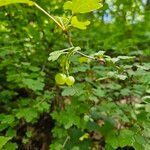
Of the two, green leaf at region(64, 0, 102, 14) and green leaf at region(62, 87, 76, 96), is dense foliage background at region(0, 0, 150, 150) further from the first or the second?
green leaf at region(64, 0, 102, 14)

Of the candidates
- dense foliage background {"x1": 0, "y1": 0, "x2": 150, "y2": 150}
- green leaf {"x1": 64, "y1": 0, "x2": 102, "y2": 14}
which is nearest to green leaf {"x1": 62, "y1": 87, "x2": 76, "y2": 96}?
dense foliage background {"x1": 0, "y1": 0, "x2": 150, "y2": 150}

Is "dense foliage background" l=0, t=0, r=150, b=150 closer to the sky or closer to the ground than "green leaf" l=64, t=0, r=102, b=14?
closer to the ground

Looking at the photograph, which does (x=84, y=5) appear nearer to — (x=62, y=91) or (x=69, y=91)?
(x=69, y=91)

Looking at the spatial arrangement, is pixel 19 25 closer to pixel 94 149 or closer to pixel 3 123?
pixel 3 123

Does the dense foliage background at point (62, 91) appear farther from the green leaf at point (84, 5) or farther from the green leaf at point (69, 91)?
the green leaf at point (84, 5)

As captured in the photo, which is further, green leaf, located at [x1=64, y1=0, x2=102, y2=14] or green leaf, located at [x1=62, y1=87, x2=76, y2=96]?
green leaf, located at [x1=62, y1=87, x2=76, y2=96]

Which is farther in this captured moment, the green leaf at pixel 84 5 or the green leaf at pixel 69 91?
the green leaf at pixel 69 91

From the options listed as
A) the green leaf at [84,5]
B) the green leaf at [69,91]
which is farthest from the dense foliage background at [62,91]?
the green leaf at [84,5]

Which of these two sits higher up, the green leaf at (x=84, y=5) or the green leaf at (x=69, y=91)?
the green leaf at (x=84, y=5)

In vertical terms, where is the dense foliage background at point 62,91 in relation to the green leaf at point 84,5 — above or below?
below

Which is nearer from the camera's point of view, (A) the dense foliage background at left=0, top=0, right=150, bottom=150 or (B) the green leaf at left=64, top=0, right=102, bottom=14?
(B) the green leaf at left=64, top=0, right=102, bottom=14
